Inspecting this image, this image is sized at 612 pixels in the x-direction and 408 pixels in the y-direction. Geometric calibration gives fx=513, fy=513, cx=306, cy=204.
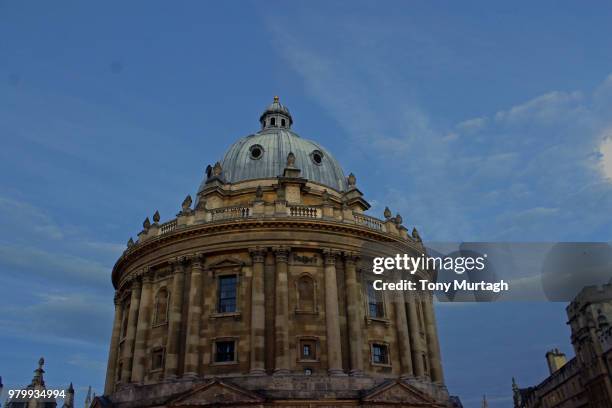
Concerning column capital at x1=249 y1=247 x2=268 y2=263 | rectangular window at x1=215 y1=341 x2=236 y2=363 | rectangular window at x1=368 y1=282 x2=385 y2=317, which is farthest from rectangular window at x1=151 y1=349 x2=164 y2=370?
rectangular window at x1=368 y1=282 x2=385 y2=317

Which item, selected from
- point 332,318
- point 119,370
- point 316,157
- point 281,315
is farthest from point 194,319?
point 316,157

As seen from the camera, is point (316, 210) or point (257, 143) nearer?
point (316, 210)

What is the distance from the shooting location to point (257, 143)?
146 ft

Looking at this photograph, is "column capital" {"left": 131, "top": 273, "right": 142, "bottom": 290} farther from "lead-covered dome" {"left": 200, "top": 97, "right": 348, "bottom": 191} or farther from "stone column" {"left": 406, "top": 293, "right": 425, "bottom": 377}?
"stone column" {"left": 406, "top": 293, "right": 425, "bottom": 377}

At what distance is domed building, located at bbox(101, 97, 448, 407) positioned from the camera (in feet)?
95.1

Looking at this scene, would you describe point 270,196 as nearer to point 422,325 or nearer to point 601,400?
point 422,325

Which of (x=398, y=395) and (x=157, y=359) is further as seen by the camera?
(x=157, y=359)

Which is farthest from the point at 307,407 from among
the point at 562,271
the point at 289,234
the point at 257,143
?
the point at 257,143

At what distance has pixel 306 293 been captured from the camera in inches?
1275

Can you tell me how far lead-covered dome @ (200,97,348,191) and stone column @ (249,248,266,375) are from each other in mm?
10883

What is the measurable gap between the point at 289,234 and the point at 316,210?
273 centimetres

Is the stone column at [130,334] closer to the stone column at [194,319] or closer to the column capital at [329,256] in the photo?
the stone column at [194,319]

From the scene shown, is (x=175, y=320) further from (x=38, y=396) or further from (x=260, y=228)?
(x=38, y=396)

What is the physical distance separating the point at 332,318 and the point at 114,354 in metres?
16.7
